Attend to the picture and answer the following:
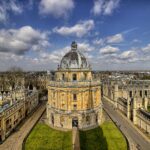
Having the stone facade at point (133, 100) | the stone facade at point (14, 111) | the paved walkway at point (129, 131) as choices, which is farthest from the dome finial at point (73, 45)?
the paved walkway at point (129, 131)

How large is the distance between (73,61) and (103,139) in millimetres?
22968

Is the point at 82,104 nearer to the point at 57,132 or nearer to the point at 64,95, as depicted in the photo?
the point at 64,95

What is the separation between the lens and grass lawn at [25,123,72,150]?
3635cm

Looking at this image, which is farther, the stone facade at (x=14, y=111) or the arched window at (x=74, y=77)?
the arched window at (x=74, y=77)

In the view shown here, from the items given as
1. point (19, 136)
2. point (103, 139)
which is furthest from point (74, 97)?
point (19, 136)

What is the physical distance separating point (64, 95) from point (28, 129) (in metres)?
12.7

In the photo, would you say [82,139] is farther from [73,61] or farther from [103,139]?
[73,61]

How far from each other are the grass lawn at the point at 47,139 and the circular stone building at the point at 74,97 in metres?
4.02

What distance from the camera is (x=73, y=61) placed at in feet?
169

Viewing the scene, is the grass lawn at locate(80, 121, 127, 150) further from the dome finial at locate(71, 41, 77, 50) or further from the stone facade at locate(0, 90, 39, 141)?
the dome finial at locate(71, 41, 77, 50)

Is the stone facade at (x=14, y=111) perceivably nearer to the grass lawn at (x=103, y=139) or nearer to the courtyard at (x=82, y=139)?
the courtyard at (x=82, y=139)

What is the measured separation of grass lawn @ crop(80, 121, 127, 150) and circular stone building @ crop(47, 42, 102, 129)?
3.94 meters

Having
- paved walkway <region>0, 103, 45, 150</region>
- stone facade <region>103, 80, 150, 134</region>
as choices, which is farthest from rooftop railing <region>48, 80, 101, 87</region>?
stone facade <region>103, 80, 150, 134</region>

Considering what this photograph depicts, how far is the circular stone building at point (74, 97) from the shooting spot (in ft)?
155
